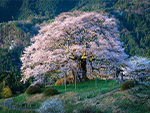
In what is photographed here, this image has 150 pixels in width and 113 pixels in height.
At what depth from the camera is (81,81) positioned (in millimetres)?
35906

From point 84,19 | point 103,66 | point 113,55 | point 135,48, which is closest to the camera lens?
point 113,55

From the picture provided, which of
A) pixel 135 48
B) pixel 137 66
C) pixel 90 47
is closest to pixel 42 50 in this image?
pixel 90 47

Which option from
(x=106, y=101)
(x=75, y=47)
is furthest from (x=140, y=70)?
(x=106, y=101)

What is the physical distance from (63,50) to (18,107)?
11305 millimetres

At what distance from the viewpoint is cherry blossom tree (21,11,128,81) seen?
3231 cm

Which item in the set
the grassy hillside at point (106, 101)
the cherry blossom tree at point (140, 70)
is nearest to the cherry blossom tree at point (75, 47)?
the grassy hillside at point (106, 101)

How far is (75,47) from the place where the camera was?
32031 mm

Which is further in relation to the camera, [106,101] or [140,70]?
[140,70]

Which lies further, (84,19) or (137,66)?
(137,66)

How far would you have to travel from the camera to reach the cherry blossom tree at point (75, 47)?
32.3 metres

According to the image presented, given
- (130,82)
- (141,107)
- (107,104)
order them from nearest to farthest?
(141,107) < (107,104) < (130,82)

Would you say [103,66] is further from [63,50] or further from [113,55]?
[63,50]

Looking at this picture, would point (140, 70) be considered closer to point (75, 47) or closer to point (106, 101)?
point (75, 47)

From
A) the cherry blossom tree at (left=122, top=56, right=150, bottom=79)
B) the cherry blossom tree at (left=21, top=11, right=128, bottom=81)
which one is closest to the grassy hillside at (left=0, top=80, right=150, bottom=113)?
the cherry blossom tree at (left=21, top=11, right=128, bottom=81)
